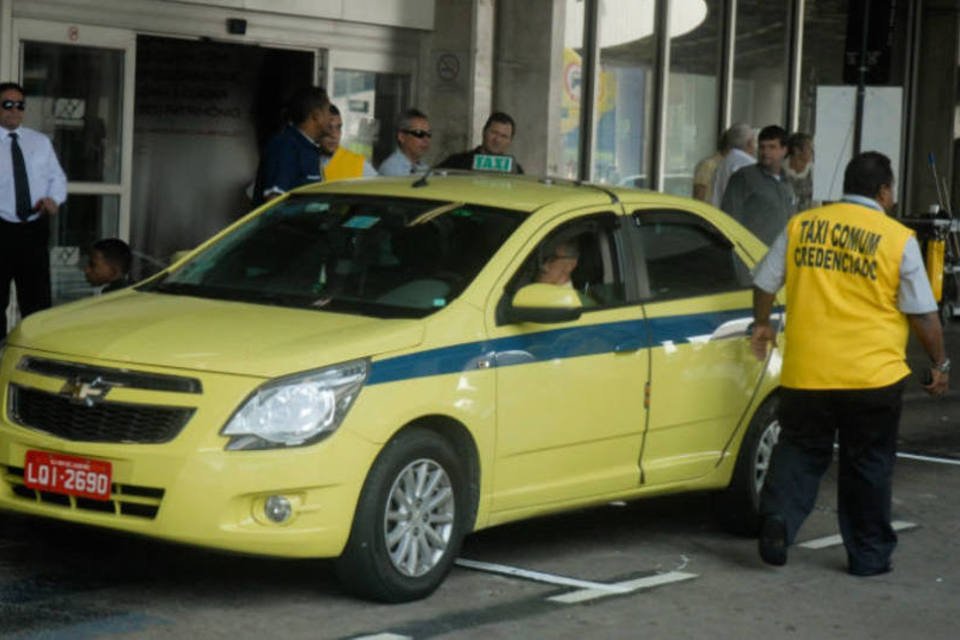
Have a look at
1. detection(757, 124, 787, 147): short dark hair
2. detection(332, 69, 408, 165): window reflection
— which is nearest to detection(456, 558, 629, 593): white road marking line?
detection(757, 124, 787, 147): short dark hair

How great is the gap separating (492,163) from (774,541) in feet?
16.1

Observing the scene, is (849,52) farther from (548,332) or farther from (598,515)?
(548,332)

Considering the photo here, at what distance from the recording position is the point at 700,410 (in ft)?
32.3

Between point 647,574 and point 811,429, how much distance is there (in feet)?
3.10

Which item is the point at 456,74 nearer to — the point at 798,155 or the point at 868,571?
the point at 798,155

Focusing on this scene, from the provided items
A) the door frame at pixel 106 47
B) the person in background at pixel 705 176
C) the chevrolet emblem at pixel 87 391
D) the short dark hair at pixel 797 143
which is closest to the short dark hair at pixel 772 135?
the person in background at pixel 705 176

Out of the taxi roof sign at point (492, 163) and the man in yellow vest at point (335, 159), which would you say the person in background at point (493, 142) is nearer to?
the taxi roof sign at point (492, 163)

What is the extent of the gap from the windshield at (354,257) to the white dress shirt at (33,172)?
3809 millimetres

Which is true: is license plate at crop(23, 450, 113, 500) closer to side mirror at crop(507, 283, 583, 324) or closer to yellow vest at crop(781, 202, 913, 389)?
side mirror at crop(507, 283, 583, 324)

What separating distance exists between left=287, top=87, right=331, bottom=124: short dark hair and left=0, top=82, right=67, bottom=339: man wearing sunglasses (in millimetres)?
1663

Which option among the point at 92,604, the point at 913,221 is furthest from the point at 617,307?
the point at 913,221

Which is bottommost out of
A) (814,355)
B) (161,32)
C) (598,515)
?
(598,515)

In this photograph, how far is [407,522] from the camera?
8320 millimetres

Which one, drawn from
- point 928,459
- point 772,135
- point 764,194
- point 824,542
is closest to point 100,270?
point 824,542
